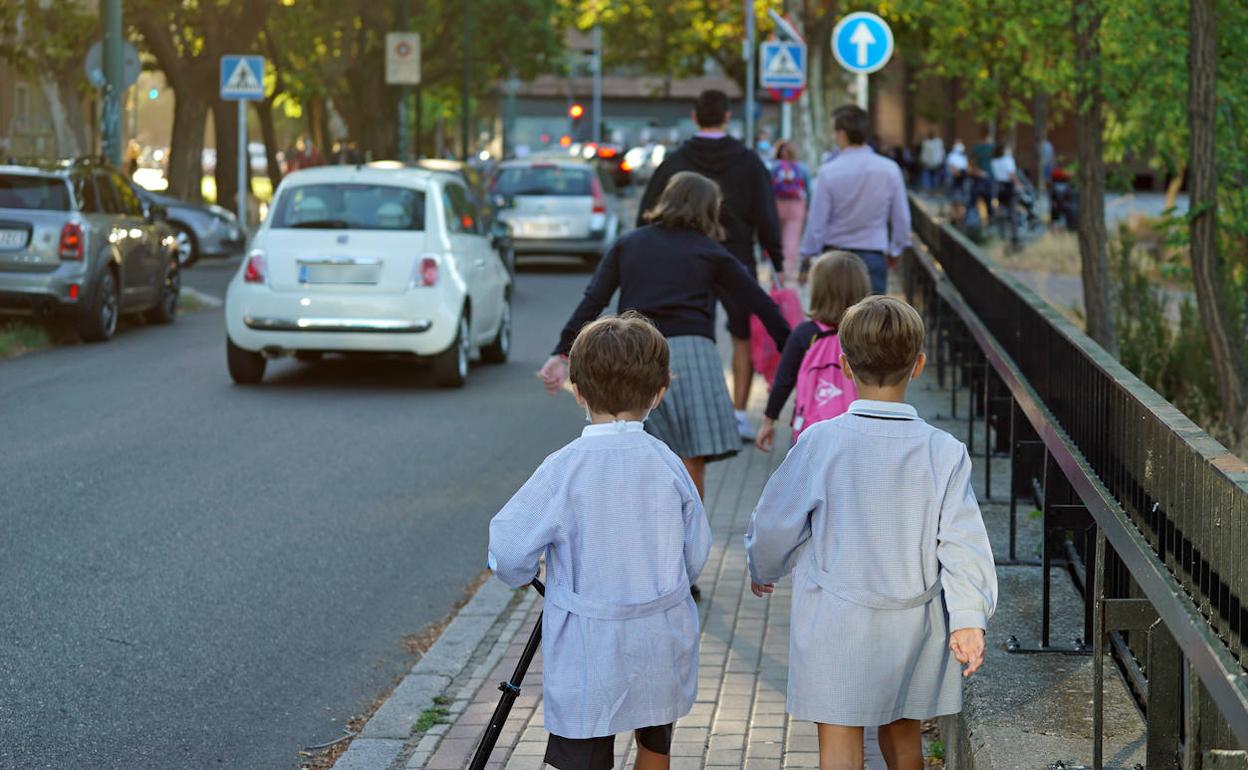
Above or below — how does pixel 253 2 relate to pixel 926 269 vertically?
above

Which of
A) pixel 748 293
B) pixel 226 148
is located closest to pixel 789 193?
pixel 748 293

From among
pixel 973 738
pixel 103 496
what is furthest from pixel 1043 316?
pixel 103 496

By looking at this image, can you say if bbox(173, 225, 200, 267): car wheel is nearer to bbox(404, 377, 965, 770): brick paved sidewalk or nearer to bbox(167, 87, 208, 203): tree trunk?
bbox(167, 87, 208, 203): tree trunk

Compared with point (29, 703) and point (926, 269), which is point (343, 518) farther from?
point (926, 269)

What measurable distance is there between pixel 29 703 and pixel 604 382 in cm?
277

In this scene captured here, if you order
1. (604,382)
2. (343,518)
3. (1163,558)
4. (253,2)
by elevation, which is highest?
(253,2)

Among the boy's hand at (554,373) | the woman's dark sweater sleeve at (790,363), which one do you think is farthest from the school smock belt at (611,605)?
the boy's hand at (554,373)

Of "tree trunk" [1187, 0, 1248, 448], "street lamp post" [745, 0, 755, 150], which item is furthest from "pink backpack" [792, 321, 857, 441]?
"street lamp post" [745, 0, 755, 150]

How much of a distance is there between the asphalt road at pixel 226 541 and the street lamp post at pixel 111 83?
25.6ft

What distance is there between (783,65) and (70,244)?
40.8ft

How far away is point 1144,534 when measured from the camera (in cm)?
482

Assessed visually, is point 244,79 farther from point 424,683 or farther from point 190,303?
point 424,683

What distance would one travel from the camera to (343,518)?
9.59 meters

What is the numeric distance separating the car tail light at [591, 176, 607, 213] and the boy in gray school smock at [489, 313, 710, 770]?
23675 mm
